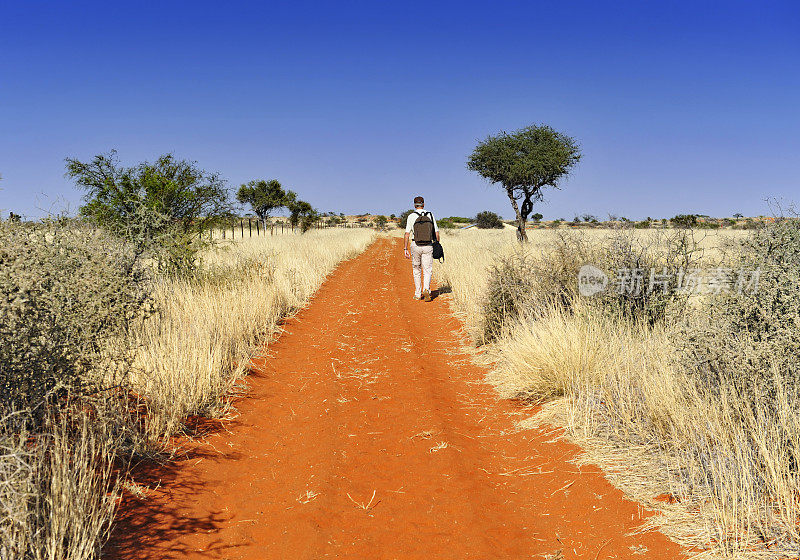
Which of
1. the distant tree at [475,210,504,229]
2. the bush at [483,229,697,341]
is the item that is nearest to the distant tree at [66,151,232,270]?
the bush at [483,229,697,341]

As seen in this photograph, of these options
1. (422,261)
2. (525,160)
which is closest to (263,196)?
(525,160)

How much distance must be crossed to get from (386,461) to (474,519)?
110 cm

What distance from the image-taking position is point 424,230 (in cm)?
1189

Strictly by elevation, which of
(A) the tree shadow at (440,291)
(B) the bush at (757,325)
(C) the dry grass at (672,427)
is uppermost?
(B) the bush at (757,325)

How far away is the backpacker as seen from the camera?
11.9 metres

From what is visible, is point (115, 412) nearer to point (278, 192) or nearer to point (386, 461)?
point (386, 461)

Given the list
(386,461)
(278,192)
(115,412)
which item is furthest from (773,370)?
(278,192)

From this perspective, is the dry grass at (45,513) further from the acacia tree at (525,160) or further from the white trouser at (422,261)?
the acacia tree at (525,160)

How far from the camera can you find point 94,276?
4.34 meters

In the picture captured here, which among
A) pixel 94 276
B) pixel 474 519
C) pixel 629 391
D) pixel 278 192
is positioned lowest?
pixel 474 519

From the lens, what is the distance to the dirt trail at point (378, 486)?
3283mm

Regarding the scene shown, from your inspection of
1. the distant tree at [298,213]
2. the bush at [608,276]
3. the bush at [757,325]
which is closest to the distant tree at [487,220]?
the distant tree at [298,213]

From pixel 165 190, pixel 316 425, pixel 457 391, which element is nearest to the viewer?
pixel 316 425

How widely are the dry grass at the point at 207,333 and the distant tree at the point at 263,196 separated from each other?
127ft
